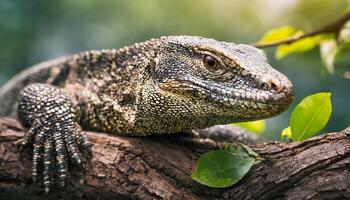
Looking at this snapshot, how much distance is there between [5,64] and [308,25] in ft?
13.8

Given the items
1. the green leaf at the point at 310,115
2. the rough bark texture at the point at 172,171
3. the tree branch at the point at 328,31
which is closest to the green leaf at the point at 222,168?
the rough bark texture at the point at 172,171

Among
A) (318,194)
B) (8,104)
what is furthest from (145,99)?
(8,104)

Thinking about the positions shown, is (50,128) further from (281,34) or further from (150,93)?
(281,34)

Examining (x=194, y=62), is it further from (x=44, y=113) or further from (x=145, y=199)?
(x=44, y=113)

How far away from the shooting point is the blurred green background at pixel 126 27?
7.36m

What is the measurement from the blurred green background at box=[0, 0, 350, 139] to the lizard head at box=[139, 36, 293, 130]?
11.7ft

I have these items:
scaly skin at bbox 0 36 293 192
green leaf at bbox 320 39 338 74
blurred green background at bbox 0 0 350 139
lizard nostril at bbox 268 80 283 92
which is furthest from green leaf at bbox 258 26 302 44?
blurred green background at bbox 0 0 350 139

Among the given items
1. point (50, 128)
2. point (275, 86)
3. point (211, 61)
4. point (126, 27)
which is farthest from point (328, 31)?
point (126, 27)

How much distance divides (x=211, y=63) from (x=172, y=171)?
0.75m

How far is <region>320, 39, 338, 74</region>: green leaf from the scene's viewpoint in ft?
15.2

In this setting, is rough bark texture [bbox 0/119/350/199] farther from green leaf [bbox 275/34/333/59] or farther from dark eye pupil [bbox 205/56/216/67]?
green leaf [bbox 275/34/333/59]

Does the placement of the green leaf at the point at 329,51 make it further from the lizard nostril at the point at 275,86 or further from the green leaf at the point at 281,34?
the lizard nostril at the point at 275,86

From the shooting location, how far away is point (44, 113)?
3.96 meters

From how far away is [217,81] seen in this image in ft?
11.3
